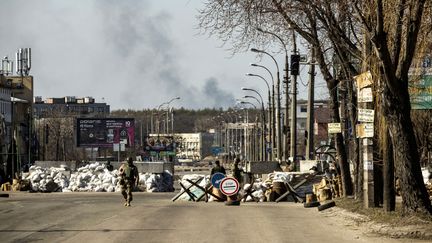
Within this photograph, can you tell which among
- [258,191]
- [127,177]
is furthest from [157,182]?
[127,177]

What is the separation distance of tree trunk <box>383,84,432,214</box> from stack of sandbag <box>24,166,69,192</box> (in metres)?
38.8

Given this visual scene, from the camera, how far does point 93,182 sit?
58.5 m

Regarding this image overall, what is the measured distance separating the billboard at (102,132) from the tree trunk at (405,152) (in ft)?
238

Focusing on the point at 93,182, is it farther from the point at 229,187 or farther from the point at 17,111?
the point at 17,111

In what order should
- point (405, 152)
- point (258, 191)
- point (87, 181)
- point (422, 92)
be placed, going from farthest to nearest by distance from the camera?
point (87, 181), point (258, 191), point (422, 92), point (405, 152)

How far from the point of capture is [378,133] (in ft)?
73.8

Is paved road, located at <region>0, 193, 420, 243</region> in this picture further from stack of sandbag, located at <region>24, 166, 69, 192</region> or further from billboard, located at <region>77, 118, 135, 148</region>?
billboard, located at <region>77, 118, 135, 148</region>

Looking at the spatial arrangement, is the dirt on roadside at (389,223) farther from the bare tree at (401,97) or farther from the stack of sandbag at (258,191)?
the stack of sandbag at (258,191)

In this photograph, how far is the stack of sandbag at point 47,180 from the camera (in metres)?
54.7

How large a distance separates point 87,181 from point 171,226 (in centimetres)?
3951

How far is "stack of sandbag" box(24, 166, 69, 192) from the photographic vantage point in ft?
179

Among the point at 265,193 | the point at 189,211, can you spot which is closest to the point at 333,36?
the point at 189,211

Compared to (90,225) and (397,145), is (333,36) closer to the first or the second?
(397,145)

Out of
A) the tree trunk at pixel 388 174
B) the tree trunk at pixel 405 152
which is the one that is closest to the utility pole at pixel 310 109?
the tree trunk at pixel 388 174
